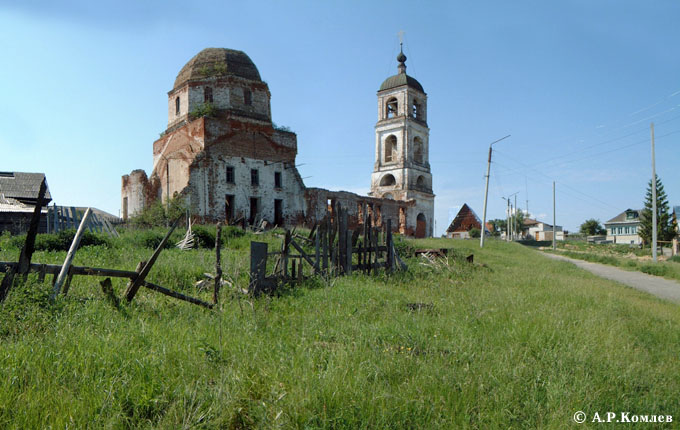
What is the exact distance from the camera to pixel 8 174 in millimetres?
25344

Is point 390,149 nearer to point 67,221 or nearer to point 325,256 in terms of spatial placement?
point 67,221

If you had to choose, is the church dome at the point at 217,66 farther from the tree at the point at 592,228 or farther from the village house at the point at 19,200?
the tree at the point at 592,228

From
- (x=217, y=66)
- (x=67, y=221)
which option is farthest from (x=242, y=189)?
(x=67, y=221)

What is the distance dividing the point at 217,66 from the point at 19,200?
14.0m

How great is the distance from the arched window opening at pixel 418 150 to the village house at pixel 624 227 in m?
43.5

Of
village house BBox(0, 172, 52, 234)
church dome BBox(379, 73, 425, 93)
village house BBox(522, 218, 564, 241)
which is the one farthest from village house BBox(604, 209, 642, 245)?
village house BBox(0, 172, 52, 234)

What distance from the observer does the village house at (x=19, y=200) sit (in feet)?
57.4

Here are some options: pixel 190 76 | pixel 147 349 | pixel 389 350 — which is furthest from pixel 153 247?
pixel 190 76

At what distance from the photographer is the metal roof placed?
23.2 meters

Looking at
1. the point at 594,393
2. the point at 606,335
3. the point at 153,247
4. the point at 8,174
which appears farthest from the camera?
the point at 8,174

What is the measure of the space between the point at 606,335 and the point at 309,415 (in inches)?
168

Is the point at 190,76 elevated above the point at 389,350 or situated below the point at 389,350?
above

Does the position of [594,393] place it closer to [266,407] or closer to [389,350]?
[389,350]

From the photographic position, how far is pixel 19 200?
2322 cm
